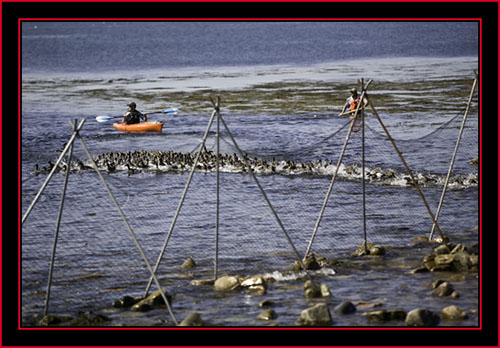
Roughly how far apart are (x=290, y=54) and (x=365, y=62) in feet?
48.8

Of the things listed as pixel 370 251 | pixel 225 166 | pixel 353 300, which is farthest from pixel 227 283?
pixel 225 166

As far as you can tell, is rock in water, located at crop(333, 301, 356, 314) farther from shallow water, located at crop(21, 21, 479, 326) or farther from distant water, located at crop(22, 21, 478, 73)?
distant water, located at crop(22, 21, 478, 73)

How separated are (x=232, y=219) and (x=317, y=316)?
6628 millimetres

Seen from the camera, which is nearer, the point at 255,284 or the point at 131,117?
the point at 255,284

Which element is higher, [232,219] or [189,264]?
[232,219]

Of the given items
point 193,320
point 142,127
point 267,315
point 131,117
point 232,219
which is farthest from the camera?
point 131,117

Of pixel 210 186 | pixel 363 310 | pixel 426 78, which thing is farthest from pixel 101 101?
pixel 363 310

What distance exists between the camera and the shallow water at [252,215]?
1284 cm

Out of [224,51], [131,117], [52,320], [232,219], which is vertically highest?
[224,51]

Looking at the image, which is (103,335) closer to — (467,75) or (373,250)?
(373,250)

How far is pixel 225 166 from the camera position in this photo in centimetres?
2236

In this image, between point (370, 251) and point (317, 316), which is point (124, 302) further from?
point (370, 251)

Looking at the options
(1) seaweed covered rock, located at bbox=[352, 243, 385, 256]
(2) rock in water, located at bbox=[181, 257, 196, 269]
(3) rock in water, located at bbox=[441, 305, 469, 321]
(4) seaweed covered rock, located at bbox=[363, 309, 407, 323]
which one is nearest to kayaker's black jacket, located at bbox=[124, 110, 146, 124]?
(2) rock in water, located at bbox=[181, 257, 196, 269]

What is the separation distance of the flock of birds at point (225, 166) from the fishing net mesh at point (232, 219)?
3.1 inches
